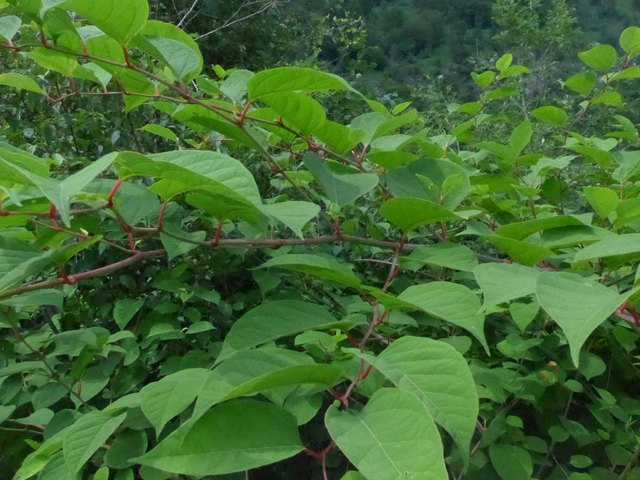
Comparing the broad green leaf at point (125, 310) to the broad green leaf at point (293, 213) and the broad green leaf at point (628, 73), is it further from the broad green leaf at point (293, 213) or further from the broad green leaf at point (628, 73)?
the broad green leaf at point (628, 73)

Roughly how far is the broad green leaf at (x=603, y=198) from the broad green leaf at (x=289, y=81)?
13.3 inches

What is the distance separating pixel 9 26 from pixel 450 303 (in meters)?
0.58

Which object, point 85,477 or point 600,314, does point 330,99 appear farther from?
point 600,314

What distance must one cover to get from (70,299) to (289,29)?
6.32 meters

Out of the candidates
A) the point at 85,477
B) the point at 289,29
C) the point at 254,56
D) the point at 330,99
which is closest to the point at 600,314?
the point at 85,477

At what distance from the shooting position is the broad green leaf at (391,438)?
44cm

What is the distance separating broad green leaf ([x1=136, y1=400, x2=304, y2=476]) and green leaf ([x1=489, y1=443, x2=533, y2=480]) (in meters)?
0.26

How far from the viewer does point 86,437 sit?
0.61 meters

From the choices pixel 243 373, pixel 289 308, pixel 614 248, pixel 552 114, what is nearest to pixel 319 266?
pixel 289 308

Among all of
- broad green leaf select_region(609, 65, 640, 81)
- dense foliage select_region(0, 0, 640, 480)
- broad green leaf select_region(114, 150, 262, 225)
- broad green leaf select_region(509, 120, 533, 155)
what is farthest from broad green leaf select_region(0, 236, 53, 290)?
broad green leaf select_region(609, 65, 640, 81)

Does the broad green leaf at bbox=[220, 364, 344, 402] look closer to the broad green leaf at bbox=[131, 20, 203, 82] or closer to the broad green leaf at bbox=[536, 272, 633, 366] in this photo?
the broad green leaf at bbox=[536, 272, 633, 366]

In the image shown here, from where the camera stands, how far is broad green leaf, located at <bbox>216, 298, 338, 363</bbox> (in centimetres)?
59

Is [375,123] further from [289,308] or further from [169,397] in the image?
[169,397]

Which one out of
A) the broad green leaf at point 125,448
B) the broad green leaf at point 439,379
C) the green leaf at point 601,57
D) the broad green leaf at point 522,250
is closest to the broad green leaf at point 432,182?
the broad green leaf at point 522,250
